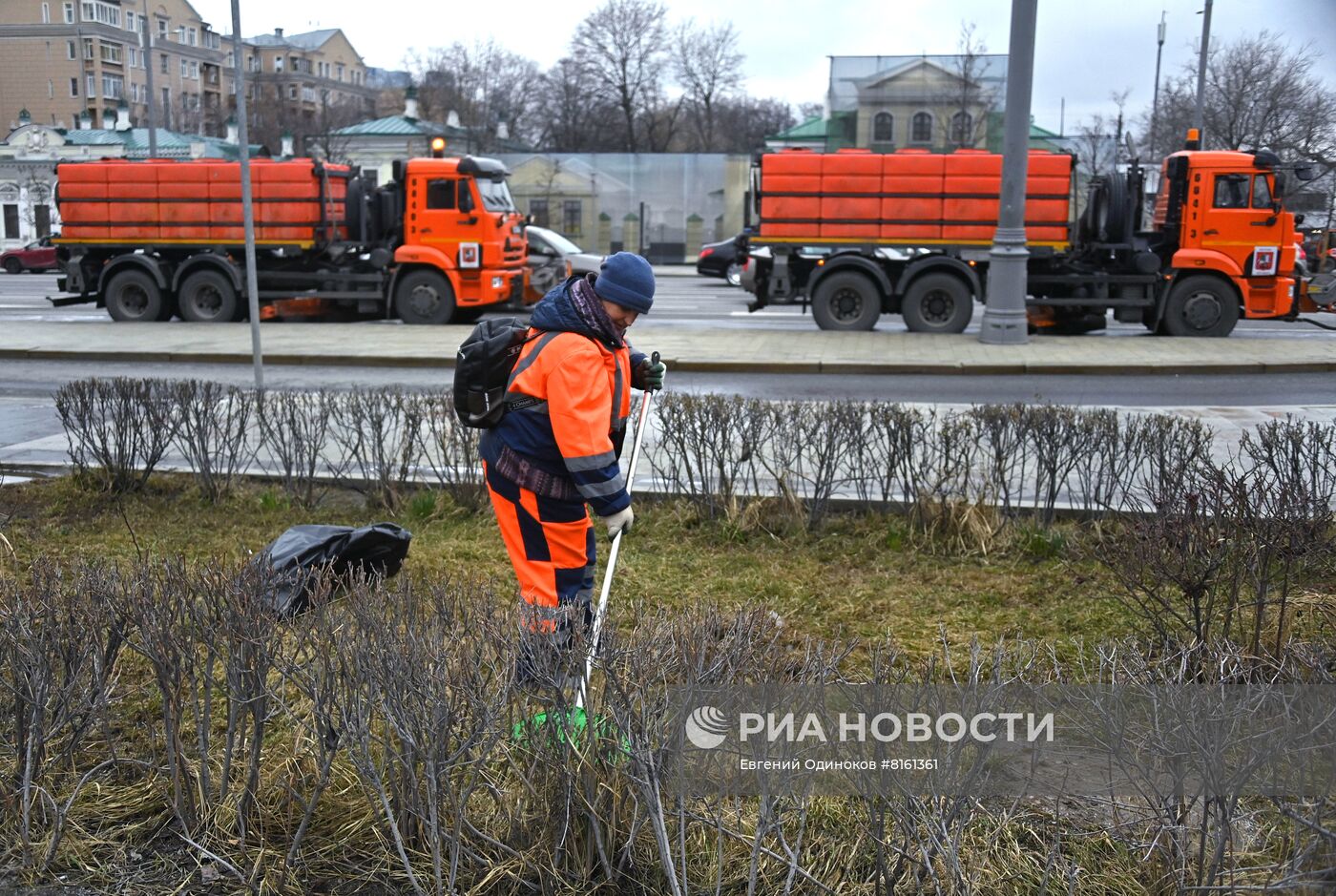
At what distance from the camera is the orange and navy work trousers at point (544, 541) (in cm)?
439

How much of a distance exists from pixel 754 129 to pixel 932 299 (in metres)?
64.4

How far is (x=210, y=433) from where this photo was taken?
789 cm

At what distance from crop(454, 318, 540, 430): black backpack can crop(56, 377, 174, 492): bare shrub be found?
4.05 meters

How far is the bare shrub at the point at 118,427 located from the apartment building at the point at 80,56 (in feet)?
192

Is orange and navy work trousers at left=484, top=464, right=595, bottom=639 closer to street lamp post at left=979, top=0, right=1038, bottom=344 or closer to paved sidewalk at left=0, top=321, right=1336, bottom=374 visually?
paved sidewalk at left=0, top=321, right=1336, bottom=374

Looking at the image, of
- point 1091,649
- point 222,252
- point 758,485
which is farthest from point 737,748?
point 222,252

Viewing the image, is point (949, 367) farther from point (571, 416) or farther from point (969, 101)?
point (969, 101)

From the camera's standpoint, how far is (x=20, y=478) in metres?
8.57

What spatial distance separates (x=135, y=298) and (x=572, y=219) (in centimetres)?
2754

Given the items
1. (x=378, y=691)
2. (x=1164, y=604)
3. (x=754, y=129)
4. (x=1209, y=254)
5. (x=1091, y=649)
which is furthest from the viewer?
(x=754, y=129)

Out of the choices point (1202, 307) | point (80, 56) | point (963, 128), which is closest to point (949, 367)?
point (1202, 307)

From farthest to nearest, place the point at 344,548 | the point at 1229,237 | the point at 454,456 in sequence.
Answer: the point at 1229,237 → the point at 454,456 → the point at 344,548

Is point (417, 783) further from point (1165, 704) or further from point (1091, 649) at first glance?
point (1091, 649)

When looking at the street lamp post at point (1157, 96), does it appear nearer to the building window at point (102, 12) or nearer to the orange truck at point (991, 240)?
the orange truck at point (991, 240)
